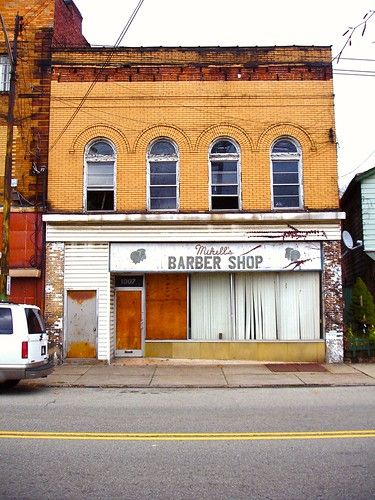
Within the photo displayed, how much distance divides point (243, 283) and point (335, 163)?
4.61 metres

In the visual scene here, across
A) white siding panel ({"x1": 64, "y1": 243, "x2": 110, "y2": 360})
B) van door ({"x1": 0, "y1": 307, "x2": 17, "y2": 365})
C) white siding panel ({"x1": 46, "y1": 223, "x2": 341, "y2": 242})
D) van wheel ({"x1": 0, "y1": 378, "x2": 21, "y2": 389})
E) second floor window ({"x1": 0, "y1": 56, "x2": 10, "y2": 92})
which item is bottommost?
van wheel ({"x1": 0, "y1": 378, "x2": 21, "y2": 389})

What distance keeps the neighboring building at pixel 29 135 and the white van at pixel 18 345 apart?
4983mm

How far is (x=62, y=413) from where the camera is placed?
8.77 meters

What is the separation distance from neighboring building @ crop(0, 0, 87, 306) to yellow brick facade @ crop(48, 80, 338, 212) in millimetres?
536

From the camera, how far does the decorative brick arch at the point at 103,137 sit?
637 inches

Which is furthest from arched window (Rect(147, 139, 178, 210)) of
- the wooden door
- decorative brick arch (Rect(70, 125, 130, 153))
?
the wooden door

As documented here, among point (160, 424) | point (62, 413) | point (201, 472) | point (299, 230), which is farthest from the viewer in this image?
point (299, 230)

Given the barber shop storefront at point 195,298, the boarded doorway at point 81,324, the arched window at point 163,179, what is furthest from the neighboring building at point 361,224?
the boarded doorway at point 81,324

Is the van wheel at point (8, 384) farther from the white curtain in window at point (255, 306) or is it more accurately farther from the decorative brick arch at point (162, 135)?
the decorative brick arch at point (162, 135)

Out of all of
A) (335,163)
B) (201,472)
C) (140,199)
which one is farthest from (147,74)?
(201,472)

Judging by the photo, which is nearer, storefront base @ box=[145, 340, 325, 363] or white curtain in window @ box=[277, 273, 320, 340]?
storefront base @ box=[145, 340, 325, 363]

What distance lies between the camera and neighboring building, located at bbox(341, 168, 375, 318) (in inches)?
647

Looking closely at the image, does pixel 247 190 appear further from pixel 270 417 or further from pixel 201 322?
pixel 270 417

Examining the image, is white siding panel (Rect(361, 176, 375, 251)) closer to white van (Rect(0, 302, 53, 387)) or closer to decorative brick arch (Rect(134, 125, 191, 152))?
decorative brick arch (Rect(134, 125, 191, 152))
